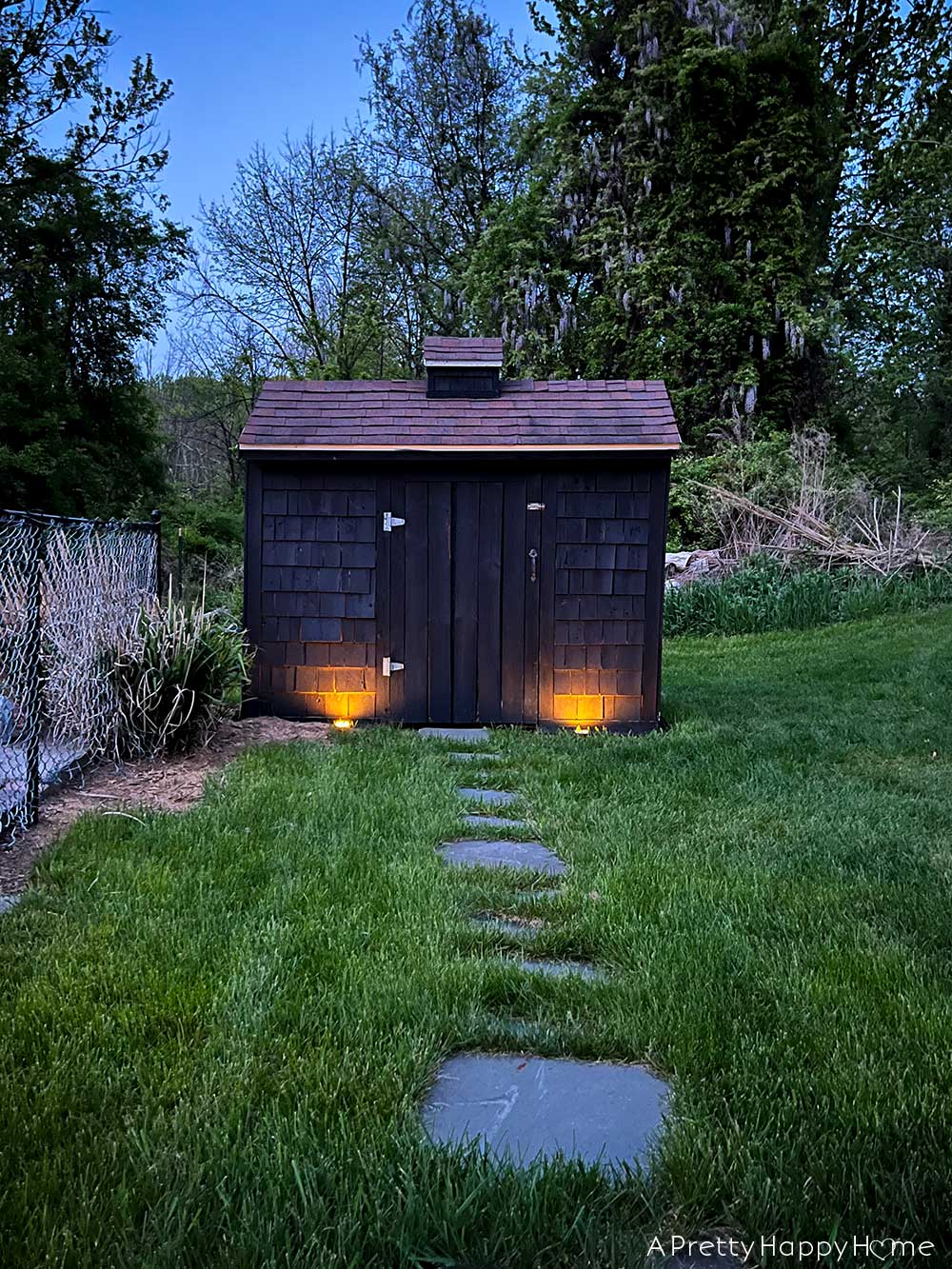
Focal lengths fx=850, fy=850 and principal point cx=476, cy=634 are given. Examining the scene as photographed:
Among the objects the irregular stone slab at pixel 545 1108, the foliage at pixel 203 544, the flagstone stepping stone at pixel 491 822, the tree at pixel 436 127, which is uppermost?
the tree at pixel 436 127

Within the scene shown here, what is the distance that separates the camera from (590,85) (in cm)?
1565

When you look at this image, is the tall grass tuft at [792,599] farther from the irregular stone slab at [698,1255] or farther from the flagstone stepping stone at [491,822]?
the irregular stone slab at [698,1255]

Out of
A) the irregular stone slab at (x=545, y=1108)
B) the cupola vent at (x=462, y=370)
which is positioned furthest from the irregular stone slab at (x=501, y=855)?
the cupola vent at (x=462, y=370)

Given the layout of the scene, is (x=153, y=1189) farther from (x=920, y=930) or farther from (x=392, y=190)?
(x=392, y=190)

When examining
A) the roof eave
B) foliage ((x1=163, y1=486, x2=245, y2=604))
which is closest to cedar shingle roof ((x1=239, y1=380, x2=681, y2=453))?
the roof eave

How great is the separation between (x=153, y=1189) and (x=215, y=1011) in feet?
1.88

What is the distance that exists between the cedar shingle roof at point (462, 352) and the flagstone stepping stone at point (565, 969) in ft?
17.0

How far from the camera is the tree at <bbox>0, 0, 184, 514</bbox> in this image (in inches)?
419

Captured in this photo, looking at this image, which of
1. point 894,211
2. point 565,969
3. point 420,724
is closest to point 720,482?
point 894,211

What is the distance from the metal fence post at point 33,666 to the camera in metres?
3.46

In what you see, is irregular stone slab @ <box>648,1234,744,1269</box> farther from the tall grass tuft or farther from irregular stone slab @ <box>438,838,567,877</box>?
the tall grass tuft

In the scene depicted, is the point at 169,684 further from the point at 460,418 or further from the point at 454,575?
the point at 460,418

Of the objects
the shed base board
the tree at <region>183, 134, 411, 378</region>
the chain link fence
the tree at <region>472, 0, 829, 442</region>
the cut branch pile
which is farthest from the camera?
the tree at <region>183, 134, 411, 378</region>

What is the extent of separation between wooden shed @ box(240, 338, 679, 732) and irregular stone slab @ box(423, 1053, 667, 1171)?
4.30 metres
